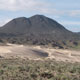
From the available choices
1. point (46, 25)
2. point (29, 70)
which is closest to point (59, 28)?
point (46, 25)

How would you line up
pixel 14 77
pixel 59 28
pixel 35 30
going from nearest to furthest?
pixel 14 77 → pixel 35 30 → pixel 59 28

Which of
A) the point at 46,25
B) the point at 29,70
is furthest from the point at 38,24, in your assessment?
the point at 29,70

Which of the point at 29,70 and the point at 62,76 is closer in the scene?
the point at 62,76

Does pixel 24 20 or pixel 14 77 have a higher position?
pixel 24 20

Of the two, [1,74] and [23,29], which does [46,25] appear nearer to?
[23,29]

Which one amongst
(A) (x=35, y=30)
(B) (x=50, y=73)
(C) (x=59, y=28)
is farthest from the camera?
(C) (x=59, y=28)

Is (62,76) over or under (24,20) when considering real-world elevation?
under

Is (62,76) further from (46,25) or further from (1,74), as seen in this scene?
(46,25)

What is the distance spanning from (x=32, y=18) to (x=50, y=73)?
453ft

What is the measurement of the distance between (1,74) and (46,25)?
432ft

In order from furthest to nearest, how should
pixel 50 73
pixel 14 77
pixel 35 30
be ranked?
pixel 35 30 < pixel 50 73 < pixel 14 77

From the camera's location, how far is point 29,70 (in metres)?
19.8

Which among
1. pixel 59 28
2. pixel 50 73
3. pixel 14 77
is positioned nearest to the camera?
pixel 14 77

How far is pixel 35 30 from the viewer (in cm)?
14275
